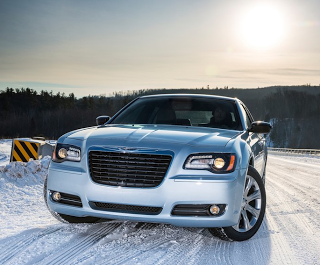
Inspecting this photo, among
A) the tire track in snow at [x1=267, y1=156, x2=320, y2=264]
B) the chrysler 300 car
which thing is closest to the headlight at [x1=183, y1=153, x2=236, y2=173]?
the chrysler 300 car

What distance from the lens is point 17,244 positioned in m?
4.09

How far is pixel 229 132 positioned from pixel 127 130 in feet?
4.12

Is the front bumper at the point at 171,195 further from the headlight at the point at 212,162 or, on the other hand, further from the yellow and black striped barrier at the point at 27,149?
the yellow and black striped barrier at the point at 27,149

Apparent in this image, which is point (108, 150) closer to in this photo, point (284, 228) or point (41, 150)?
point (284, 228)

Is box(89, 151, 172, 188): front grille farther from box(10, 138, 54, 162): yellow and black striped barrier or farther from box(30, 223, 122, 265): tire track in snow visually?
box(10, 138, 54, 162): yellow and black striped barrier

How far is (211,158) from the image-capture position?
4.02 meters

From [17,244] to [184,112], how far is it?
9.67 ft


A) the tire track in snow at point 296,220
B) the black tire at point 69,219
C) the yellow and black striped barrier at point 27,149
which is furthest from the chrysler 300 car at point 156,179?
the yellow and black striped barrier at point 27,149

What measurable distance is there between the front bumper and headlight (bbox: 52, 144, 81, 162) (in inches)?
6.7

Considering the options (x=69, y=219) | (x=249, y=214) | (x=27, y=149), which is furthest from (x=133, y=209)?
(x=27, y=149)

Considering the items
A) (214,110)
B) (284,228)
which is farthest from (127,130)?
(284,228)

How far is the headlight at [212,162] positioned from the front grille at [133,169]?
0.22 metres

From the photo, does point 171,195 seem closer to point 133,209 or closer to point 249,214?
point 133,209

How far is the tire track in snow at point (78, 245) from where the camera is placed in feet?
11.8
